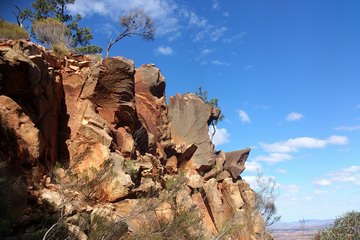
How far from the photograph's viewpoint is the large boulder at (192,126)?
2847 centimetres

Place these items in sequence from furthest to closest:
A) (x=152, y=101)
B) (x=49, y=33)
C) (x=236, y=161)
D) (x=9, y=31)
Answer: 1. (x=236, y=161)
2. (x=152, y=101)
3. (x=49, y=33)
4. (x=9, y=31)

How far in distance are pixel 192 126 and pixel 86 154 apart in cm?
1566

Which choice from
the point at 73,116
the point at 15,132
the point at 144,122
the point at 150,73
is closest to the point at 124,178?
the point at 73,116

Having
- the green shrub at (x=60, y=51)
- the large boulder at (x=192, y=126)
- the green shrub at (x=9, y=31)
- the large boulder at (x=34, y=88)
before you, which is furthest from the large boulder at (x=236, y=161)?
the green shrub at (x=9, y=31)

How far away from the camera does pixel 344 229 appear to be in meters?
22.2

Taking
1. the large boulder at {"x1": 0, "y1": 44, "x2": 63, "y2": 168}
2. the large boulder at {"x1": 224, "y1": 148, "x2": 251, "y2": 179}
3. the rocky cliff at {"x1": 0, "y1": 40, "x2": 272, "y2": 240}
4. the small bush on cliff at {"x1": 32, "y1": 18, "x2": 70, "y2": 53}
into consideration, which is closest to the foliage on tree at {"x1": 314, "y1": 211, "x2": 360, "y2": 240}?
the rocky cliff at {"x1": 0, "y1": 40, "x2": 272, "y2": 240}

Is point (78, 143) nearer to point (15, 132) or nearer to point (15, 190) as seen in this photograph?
point (15, 132)

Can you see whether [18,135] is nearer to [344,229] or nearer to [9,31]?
[9,31]

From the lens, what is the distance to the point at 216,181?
92.2ft

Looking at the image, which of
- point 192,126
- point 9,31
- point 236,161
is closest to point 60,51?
point 9,31

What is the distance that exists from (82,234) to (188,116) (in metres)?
20.1

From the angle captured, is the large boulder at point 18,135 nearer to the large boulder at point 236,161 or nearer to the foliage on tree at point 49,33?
the foliage on tree at point 49,33

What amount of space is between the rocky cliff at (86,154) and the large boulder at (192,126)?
3.20 metres

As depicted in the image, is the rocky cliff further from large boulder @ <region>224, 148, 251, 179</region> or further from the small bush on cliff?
large boulder @ <region>224, 148, 251, 179</region>
